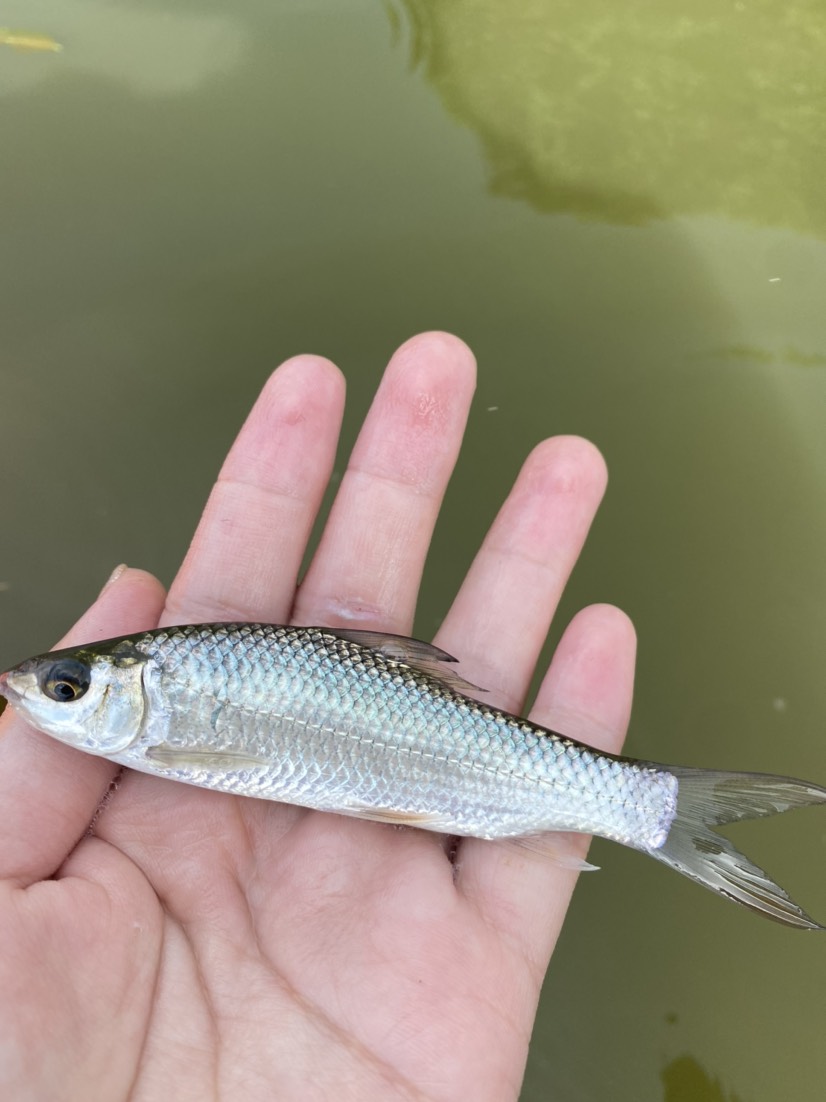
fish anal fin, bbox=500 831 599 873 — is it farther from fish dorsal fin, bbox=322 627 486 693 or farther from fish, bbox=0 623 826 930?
fish dorsal fin, bbox=322 627 486 693

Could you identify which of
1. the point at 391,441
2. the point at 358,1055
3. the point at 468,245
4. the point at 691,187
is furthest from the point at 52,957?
the point at 691,187

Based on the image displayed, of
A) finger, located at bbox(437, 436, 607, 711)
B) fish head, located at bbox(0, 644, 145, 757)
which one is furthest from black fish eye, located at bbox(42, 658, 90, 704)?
finger, located at bbox(437, 436, 607, 711)

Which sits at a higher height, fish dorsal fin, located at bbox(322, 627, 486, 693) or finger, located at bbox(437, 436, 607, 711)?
finger, located at bbox(437, 436, 607, 711)

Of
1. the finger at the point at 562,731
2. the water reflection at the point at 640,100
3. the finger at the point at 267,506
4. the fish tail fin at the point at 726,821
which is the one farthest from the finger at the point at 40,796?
the water reflection at the point at 640,100

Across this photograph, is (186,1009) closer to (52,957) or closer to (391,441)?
(52,957)

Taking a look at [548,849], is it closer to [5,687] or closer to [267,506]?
[267,506]

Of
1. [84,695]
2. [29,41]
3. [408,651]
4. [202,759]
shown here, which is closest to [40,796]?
[84,695]

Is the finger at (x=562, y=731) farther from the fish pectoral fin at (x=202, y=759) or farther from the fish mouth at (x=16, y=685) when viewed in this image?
the fish mouth at (x=16, y=685)
